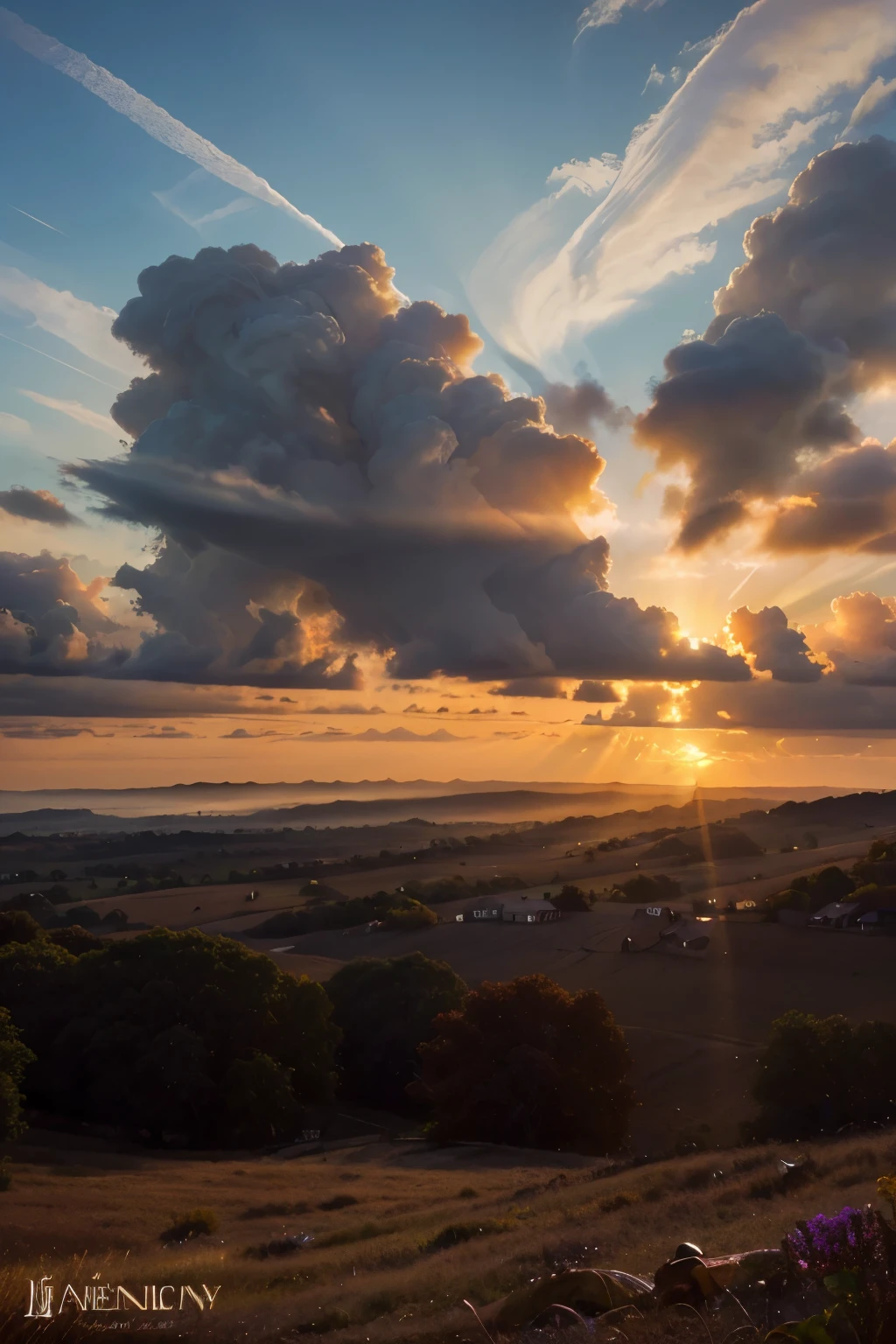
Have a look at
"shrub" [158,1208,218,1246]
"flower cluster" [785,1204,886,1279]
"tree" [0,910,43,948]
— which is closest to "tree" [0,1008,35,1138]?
"shrub" [158,1208,218,1246]

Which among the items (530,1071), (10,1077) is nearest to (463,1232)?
(10,1077)

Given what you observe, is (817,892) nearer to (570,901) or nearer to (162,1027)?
(570,901)

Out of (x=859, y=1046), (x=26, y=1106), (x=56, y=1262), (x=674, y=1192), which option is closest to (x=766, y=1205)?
(x=674, y=1192)

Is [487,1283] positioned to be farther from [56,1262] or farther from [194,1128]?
[194,1128]

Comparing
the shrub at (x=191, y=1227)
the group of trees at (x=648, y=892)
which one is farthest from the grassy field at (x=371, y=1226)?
the group of trees at (x=648, y=892)

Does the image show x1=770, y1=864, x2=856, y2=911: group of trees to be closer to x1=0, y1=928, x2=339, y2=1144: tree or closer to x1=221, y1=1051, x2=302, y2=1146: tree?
x1=0, y1=928, x2=339, y2=1144: tree

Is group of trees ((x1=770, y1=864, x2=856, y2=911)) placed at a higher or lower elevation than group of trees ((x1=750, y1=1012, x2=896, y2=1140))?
lower
